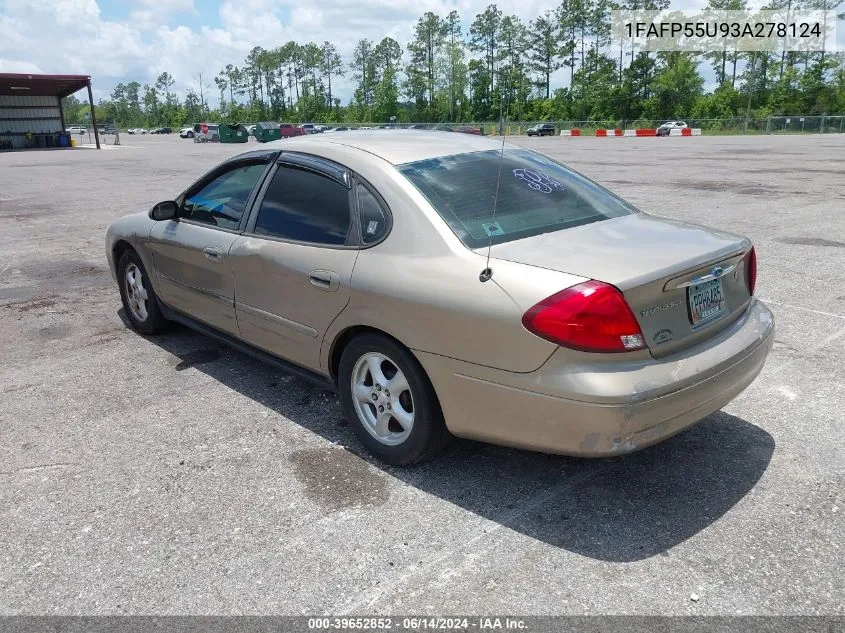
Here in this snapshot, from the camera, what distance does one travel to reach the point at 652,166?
22703 millimetres

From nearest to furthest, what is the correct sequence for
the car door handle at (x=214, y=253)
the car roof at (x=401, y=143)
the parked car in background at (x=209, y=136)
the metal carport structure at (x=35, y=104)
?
the car roof at (x=401, y=143) < the car door handle at (x=214, y=253) < the metal carport structure at (x=35, y=104) < the parked car in background at (x=209, y=136)

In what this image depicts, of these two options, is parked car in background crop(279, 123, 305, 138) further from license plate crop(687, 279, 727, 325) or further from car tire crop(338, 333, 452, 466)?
license plate crop(687, 279, 727, 325)

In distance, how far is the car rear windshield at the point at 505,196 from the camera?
3301 millimetres

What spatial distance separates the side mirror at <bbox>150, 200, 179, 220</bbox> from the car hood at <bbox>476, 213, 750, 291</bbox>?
2.66 meters

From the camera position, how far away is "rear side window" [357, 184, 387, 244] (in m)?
3.43

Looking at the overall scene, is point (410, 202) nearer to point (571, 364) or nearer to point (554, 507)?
point (571, 364)

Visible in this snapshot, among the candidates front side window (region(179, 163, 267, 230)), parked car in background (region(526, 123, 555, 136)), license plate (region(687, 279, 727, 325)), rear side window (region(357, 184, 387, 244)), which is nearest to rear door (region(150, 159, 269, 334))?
front side window (region(179, 163, 267, 230))

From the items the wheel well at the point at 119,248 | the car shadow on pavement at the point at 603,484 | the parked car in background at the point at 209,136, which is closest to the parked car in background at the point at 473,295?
the car shadow on pavement at the point at 603,484

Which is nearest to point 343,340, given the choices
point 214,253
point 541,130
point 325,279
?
point 325,279

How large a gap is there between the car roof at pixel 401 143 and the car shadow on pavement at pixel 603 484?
1.53 meters

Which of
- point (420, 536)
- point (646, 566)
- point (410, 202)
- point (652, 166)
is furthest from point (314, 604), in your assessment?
point (652, 166)

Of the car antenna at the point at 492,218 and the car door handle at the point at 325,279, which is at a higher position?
the car antenna at the point at 492,218

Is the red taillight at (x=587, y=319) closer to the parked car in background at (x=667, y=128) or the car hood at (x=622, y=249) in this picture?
the car hood at (x=622, y=249)

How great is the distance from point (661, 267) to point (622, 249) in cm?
23
